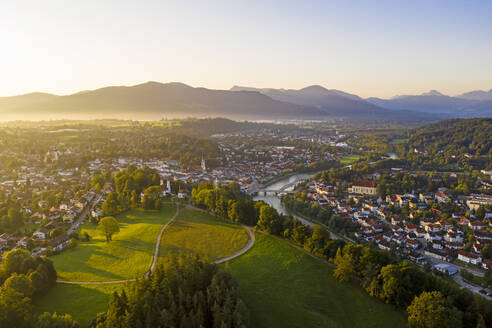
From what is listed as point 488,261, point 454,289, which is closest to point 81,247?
point 454,289

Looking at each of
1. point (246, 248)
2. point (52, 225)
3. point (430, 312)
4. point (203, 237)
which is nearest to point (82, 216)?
point (52, 225)

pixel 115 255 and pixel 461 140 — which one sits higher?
pixel 461 140

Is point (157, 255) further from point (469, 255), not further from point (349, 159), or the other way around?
point (349, 159)

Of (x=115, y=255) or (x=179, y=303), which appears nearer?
(x=179, y=303)

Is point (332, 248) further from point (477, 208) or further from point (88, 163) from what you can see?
point (88, 163)

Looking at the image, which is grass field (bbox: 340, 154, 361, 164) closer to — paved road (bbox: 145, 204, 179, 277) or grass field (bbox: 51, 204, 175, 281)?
paved road (bbox: 145, 204, 179, 277)

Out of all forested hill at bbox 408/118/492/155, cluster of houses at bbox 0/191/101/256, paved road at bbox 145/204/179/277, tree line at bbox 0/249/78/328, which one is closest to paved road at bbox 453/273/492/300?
paved road at bbox 145/204/179/277
